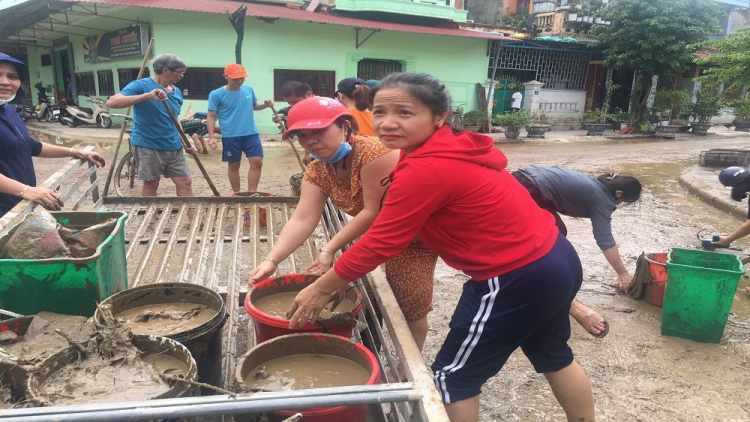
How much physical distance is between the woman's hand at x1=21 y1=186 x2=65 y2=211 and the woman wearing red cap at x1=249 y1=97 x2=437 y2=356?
50.6 inches

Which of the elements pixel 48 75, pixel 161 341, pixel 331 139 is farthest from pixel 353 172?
pixel 48 75

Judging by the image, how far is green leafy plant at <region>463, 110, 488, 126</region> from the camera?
1525cm

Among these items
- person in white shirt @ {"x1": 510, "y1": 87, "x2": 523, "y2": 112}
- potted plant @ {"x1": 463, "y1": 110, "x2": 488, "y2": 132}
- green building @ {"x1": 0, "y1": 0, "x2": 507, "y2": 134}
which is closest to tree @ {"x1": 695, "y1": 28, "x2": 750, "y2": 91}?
potted plant @ {"x1": 463, "y1": 110, "x2": 488, "y2": 132}

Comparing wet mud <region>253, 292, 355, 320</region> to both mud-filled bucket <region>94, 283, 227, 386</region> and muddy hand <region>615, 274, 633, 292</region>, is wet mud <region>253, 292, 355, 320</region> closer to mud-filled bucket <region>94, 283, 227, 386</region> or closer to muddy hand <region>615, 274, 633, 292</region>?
mud-filled bucket <region>94, 283, 227, 386</region>

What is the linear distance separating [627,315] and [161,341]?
330cm

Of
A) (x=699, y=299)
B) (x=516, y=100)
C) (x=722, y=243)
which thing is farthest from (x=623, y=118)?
(x=699, y=299)

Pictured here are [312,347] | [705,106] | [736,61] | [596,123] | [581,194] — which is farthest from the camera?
[705,106]

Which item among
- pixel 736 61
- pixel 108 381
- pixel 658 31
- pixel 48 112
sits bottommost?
pixel 48 112

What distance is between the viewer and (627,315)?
12.0 feet

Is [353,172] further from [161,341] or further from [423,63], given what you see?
[423,63]

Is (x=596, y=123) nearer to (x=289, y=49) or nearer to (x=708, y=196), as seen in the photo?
(x=708, y=196)

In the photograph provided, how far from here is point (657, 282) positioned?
3.70 metres

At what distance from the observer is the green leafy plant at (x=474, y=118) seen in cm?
1525

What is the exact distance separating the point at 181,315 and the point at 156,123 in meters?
3.31
